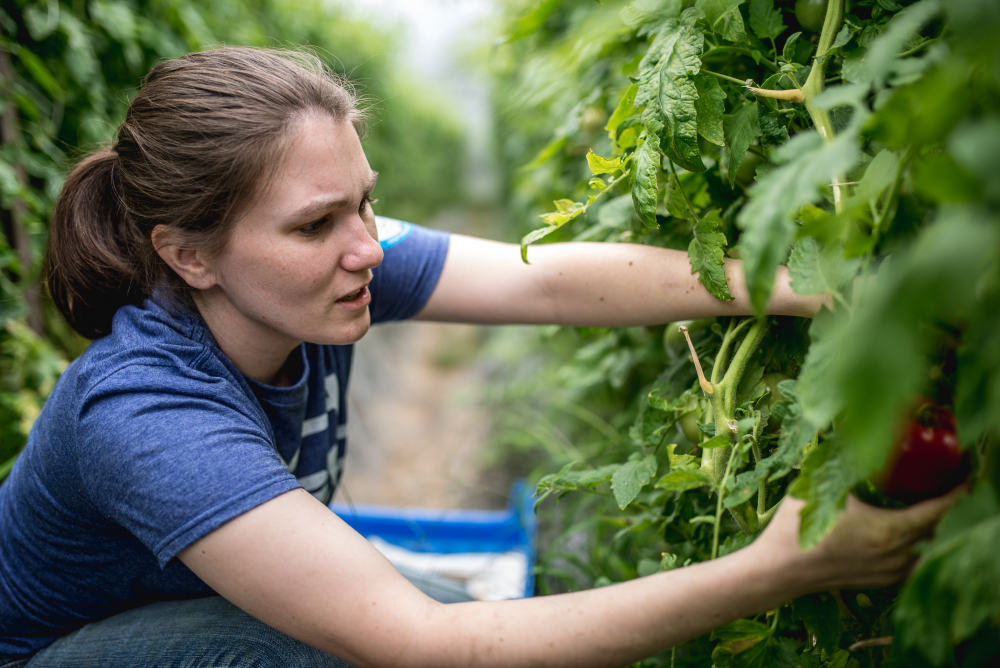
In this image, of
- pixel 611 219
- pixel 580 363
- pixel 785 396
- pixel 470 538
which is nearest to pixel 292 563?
pixel 785 396

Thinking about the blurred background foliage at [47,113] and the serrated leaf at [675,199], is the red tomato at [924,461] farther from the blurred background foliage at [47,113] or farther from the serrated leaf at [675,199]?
Answer: the blurred background foliage at [47,113]

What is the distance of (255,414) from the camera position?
3.18 feet

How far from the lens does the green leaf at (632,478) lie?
2.61ft

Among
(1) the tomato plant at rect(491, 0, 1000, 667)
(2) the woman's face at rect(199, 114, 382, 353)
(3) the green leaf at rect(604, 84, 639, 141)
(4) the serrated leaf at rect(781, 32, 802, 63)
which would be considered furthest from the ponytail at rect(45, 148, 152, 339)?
(4) the serrated leaf at rect(781, 32, 802, 63)

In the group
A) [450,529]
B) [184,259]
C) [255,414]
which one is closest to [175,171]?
[184,259]

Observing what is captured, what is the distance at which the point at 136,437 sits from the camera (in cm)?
81

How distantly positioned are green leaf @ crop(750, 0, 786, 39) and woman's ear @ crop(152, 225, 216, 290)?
2.74ft

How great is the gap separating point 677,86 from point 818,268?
0.96 feet

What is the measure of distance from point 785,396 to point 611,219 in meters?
0.49

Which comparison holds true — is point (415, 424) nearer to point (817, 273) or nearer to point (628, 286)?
point (628, 286)

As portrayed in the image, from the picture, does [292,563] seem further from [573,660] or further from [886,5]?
[886,5]

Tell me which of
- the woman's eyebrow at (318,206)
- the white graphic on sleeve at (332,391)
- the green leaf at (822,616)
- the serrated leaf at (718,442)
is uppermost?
the woman's eyebrow at (318,206)

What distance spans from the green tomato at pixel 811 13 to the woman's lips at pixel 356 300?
706 millimetres

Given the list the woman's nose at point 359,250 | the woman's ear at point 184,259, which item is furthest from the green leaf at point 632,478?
the woman's ear at point 184,259
